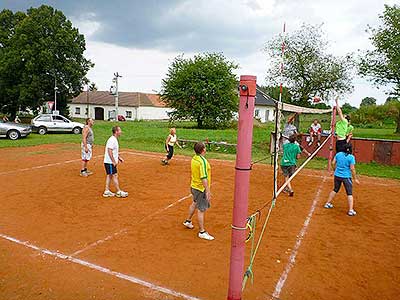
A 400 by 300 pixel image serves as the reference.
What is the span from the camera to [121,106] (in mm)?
59969

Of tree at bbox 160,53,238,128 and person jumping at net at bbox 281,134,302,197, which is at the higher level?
tree at bbox 160,53,238,128

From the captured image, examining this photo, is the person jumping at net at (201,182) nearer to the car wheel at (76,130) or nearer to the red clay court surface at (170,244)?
the red clay court surface at (170,244)

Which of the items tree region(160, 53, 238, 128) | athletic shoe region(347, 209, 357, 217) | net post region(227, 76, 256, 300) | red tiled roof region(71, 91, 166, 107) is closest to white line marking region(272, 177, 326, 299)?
athletic shoe region(347, 209, 357, 217)

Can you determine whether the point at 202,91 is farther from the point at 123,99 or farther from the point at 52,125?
the point at 123,99

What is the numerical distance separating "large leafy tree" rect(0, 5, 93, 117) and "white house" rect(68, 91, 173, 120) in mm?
22832

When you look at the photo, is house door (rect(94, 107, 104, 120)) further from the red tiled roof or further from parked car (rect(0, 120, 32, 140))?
parked car (rect(0, 120, 32, 140))

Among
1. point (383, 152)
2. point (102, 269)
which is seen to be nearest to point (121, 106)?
point (383, 152)

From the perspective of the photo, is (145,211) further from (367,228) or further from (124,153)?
(124,153)

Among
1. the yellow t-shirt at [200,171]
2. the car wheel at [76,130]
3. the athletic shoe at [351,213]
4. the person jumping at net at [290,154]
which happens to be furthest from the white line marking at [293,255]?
the car wheel at [76,130]

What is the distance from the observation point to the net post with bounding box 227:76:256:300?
131 inches

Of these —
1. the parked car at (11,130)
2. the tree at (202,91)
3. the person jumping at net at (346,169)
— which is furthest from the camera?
the tree at (202,91)

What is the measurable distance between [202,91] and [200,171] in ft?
92.5

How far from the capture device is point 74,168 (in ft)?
41.1

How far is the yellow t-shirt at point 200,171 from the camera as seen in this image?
6.00m
